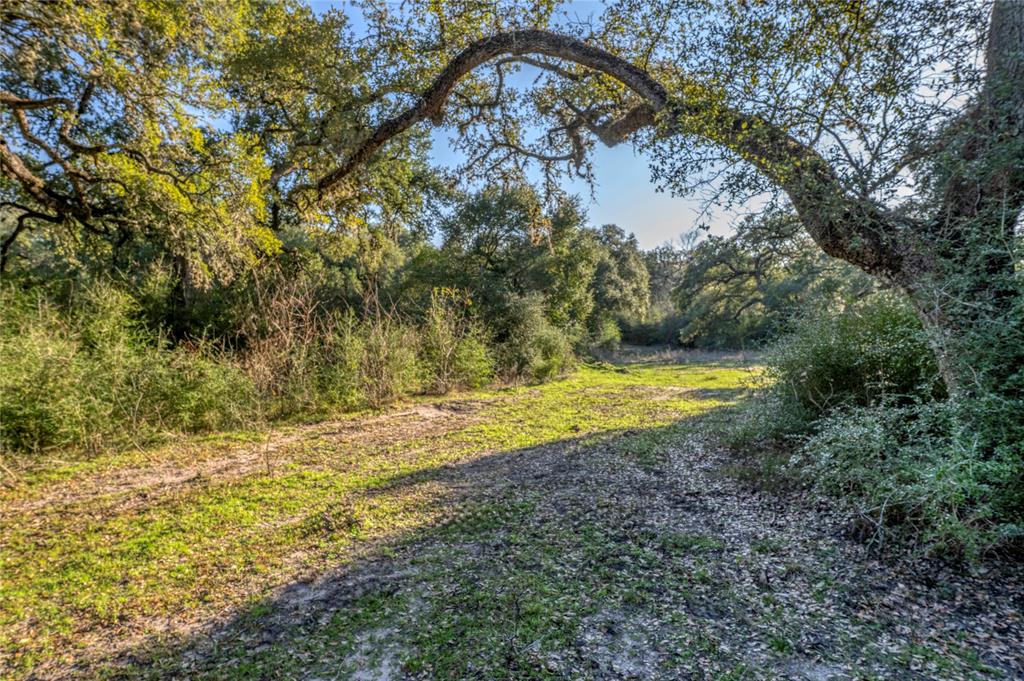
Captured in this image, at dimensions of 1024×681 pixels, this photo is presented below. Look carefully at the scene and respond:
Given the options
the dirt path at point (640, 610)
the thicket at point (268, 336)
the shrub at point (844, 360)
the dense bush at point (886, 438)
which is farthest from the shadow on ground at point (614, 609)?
the thicket at point (268, 336)

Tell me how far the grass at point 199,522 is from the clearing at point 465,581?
19mm

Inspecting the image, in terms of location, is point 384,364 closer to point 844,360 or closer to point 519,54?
point 519,54

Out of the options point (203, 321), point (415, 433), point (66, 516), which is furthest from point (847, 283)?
point (203, 321)

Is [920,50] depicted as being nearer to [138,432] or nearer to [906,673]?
[906,673]

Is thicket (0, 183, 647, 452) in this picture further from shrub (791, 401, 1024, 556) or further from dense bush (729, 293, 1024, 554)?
shrub (791, 401, 1024, 556)

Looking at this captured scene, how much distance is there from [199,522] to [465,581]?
2.43m

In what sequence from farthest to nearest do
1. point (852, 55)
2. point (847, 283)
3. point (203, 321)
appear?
1. point (203, 321)
2. point (847, 283)
3. point (852, 55)

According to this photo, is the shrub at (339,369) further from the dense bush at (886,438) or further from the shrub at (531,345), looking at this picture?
the dense bush at (886,438)

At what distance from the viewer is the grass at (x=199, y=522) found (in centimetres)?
240

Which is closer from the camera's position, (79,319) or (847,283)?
(847,283)

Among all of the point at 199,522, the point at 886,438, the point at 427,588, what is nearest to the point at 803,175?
the point at 886,438

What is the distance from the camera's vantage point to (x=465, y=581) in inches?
104

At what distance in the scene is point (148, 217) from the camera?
640 centimetres

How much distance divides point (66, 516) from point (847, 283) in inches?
295
